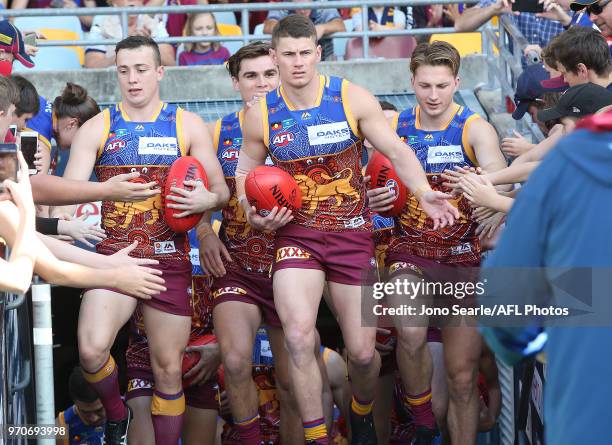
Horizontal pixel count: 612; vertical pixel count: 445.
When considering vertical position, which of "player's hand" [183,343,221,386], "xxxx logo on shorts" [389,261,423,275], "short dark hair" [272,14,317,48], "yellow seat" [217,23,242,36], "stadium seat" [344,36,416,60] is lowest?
"player's hand" [183,343,221,386]

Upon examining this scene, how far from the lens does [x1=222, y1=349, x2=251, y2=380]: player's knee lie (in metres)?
6.78

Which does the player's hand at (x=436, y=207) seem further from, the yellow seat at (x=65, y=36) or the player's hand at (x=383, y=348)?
the yellow seat at (x=65, y=36)

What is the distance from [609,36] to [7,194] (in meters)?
4.88

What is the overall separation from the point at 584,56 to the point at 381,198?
4.99 ft

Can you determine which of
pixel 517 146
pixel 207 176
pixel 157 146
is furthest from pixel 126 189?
pixel 517 146

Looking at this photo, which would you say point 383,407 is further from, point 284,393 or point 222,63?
point 222,63

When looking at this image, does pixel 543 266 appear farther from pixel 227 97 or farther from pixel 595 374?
pixel 227 97

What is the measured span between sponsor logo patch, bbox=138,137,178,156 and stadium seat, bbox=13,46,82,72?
14.3 feet

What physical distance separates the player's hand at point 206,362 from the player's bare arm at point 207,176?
111cm

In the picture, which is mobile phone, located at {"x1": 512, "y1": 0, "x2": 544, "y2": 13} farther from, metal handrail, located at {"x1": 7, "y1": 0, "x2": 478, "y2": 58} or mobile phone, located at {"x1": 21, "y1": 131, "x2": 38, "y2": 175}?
mobile phone, located at {"x1": 21, "y1": 131, "x2": 38, "y2": 175}

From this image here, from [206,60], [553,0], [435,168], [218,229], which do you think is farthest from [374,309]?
[206,60]

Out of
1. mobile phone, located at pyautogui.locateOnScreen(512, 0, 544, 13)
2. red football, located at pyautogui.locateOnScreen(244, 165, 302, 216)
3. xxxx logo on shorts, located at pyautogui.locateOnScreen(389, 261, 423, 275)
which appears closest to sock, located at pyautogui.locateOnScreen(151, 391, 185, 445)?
red football, located at pyautogui.locateOnScreen(244, 165, 302, 216)

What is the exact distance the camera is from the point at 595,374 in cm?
306

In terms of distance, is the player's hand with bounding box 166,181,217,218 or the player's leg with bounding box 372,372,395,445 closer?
the player's hand with bounding box 166,181,217,218
